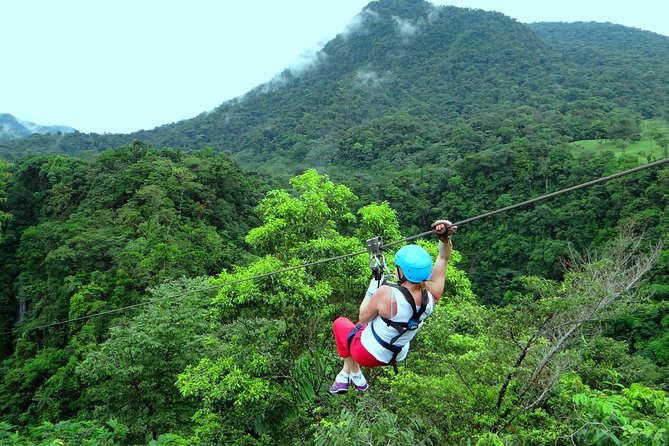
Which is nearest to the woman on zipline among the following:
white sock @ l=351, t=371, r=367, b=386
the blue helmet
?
the blue helmet

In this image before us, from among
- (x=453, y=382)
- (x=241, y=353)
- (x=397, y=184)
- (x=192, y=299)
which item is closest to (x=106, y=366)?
(x=192, y=299)

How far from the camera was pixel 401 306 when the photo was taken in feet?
8.75

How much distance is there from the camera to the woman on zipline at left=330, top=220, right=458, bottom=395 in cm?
265

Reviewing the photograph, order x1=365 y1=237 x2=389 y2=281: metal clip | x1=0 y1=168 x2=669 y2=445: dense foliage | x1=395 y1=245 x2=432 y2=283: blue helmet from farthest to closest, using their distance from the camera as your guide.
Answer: x1=0 y1=168 x2=669 y2=445: dense foliage
x1=365 y1=237 x2=389 y2=281: metal clip
x1=395 y1=245 x2=432 y2=283: blue helmet

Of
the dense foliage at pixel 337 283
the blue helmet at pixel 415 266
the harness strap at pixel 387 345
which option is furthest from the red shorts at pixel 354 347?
the blue helmet at pixel 415 266

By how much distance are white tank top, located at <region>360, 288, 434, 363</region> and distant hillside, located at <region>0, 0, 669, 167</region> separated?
168 feet

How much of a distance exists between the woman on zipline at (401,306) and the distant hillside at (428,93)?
51150mm

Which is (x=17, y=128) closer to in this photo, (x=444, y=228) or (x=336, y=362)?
(x=336, y=362)

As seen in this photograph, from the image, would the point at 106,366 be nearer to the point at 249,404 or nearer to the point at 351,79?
the point at 249,404

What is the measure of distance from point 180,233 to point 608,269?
66.9 ft

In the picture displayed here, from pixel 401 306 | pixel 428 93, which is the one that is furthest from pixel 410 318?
pixel 428 93

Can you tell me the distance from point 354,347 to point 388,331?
0.35 meters

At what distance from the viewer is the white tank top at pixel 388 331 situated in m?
2.67

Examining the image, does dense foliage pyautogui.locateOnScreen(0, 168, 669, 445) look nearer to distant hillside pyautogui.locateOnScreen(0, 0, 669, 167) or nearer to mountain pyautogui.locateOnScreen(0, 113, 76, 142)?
distant hillside pyautogui.locateOnScreen(0, 0, 669, 167)
